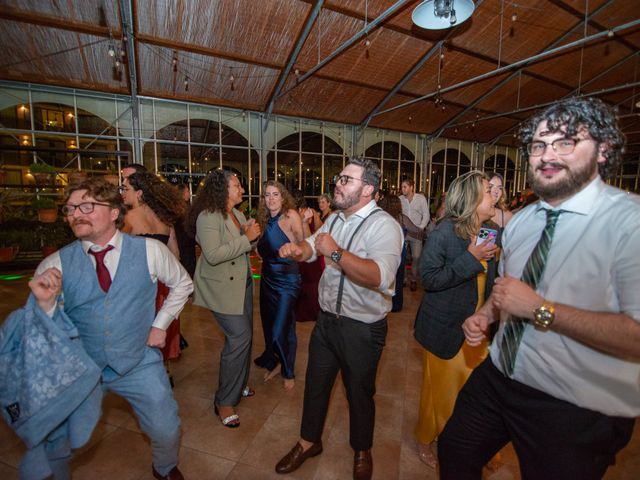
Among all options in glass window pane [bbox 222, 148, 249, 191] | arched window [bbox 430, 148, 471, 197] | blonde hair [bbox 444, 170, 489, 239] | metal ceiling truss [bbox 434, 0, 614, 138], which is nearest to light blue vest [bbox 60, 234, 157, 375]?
blonde hair [bbox 444, 170, 489, 239]

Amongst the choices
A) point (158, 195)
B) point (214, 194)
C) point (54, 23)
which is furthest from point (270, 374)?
point (54, 23)

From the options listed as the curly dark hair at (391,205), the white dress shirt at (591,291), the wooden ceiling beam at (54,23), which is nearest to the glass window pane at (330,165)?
the wooden ceiling beam at (54,23)

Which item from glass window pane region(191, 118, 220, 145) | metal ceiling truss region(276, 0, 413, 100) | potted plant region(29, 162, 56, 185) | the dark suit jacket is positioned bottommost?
the dark suit jacket

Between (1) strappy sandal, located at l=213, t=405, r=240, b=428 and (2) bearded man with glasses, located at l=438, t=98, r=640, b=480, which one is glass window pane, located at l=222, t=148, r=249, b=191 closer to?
(1) strappy sandal, located at l=213, t=405, r=240, b=428

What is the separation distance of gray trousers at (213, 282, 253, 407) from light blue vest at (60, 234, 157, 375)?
2.45ft

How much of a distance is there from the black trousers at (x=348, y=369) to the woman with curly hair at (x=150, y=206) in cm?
156

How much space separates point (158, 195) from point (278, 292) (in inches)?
51.7

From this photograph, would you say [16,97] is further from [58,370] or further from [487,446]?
[487,446]

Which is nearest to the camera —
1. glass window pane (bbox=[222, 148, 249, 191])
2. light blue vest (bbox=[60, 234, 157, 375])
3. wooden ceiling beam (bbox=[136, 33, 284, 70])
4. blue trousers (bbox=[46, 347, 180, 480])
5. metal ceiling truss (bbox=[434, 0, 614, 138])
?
light blue vest (bbox=[60, 234, 157, 375])

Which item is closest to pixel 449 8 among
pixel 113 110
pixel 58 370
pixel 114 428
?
pixel 58 370

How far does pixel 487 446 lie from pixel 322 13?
766 centimetres

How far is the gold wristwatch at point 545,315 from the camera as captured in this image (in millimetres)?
1032

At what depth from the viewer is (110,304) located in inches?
64.9

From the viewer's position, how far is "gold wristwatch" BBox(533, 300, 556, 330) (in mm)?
1032
